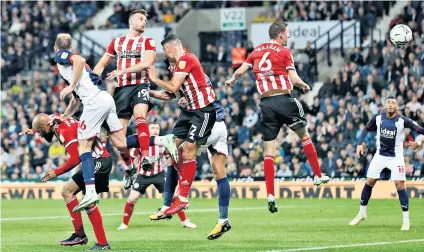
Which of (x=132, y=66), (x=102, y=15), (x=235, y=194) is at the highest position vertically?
(x=102, y=15)

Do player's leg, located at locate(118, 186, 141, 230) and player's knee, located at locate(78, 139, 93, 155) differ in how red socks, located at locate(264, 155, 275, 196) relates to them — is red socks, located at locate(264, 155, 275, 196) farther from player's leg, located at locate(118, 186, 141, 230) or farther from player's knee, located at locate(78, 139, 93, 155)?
player's leg, located at locate(118, 186, 141, 230)

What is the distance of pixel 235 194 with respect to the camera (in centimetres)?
3006

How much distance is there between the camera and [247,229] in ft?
61.0

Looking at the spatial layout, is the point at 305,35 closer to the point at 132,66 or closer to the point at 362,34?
the point at 362,34

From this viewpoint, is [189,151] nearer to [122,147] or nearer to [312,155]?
[122,147]

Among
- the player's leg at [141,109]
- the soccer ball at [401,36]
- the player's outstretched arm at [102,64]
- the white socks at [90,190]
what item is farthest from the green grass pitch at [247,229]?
the soccer ball at [401,36]

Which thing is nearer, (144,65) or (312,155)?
(144,65)

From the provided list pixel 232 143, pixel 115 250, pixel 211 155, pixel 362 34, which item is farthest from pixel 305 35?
pixel 115 250

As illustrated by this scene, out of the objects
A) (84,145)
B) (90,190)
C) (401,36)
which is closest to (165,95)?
(84,145)

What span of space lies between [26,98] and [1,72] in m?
2.24

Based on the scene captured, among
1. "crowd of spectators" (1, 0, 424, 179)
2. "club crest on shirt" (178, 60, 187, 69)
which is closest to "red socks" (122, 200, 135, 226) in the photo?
"club crest on shirt" (178, 60, 187, 69)

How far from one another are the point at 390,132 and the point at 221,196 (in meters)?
4.92

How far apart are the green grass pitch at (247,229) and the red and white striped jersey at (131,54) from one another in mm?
2623

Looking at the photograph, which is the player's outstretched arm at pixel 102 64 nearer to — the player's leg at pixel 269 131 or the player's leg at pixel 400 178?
the player's leg at pixel 269 131
